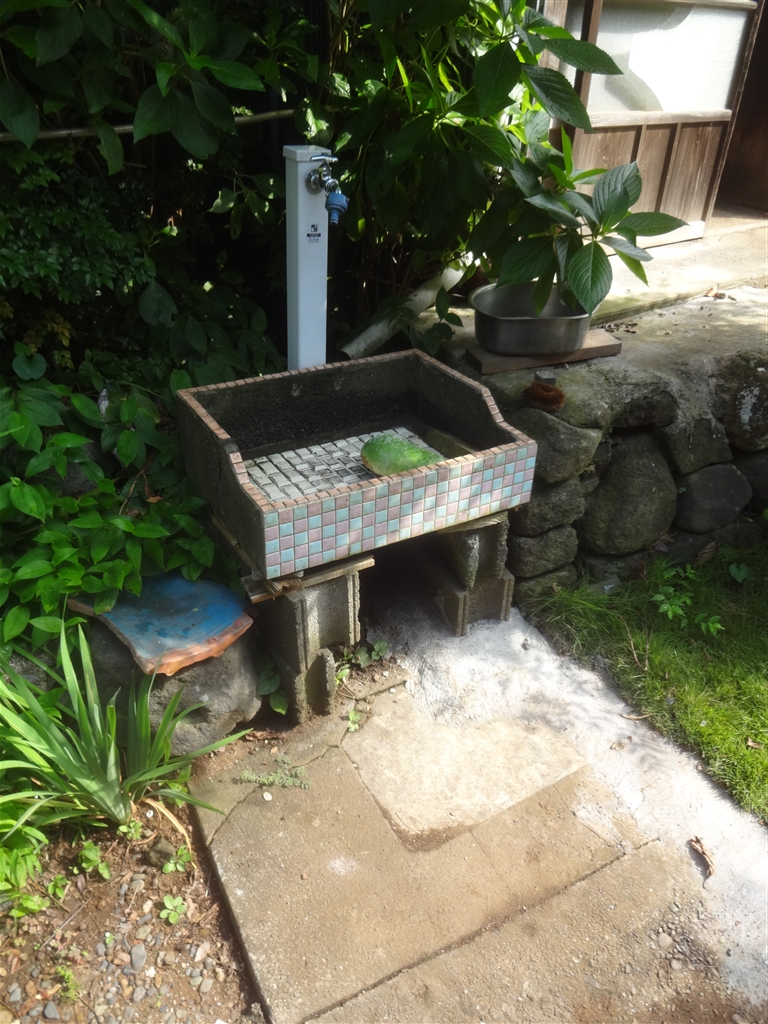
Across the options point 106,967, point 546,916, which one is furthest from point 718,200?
point 106,967

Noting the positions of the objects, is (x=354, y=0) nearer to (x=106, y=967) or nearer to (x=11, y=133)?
(x=11, y=133)

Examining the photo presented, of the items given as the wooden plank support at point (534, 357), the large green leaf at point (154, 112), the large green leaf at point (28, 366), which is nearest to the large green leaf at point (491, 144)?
the wooden plank support at point (534, 357)

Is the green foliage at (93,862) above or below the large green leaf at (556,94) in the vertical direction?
below

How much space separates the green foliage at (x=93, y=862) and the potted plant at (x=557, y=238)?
235 cm

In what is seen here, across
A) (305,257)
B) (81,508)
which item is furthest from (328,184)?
(81,508)

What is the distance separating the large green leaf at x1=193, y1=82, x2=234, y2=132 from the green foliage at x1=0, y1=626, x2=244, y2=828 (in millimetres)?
1787

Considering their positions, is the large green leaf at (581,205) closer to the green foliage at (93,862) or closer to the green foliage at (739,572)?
the green foliage at (739,572)

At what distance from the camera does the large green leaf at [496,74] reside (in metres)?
2.46

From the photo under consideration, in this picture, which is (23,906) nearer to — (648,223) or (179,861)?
(179,861)

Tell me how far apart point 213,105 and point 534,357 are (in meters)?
1.59

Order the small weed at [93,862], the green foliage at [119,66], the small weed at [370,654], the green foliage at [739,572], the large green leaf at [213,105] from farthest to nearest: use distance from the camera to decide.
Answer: the green foliage at [739,572] → the small weed at [370,654] → the large green leaf at [213,105] → the green foliage at [119,66] → the small weed at [93,862]

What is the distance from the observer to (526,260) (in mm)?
2881

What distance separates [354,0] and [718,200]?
14.5ft

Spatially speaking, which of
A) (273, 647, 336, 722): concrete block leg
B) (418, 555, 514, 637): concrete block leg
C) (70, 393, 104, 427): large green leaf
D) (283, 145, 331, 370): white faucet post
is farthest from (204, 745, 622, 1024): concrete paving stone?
(283, 145, 331, 370): white faucet post
